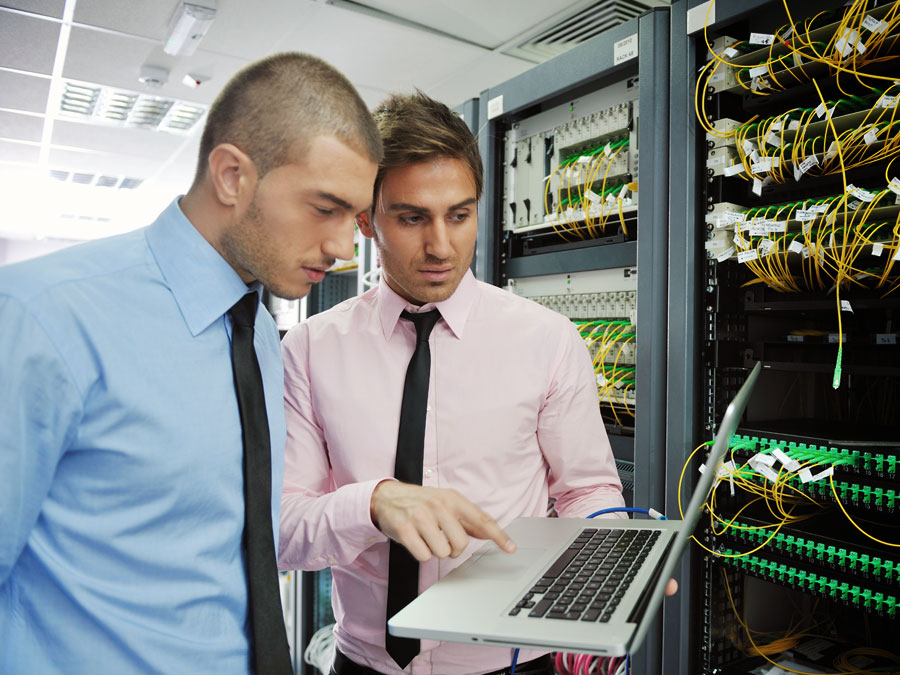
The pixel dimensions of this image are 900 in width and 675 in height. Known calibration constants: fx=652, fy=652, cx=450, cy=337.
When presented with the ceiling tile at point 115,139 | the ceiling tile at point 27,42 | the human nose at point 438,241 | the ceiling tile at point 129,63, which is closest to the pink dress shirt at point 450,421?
the human nose at point 438,241

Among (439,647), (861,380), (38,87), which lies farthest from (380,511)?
(38,87)

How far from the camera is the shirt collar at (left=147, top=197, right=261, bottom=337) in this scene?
2.58 ft

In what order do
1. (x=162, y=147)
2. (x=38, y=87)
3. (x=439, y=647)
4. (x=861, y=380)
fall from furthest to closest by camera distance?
(x=162, y=147), (x=38, y=87), (x=861, y=380), (x=439, y=647)

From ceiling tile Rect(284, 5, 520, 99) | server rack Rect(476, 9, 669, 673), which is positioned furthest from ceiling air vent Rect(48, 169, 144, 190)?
server rack Rect(476, 9, 669, 673)

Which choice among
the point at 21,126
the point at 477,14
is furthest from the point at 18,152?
the point at 477,14

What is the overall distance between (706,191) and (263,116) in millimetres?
989

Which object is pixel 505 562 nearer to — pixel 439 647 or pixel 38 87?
pixel 439 647

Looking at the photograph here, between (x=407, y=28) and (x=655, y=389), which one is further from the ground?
(x=407, y=28)

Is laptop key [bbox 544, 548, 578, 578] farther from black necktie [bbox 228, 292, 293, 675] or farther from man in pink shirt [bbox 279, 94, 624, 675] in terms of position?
black necktie [bbox 228, 292, 293, 675]

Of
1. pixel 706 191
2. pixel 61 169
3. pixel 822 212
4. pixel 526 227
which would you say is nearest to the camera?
pixel 822 212

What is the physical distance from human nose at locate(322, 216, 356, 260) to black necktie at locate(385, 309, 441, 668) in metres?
0.33

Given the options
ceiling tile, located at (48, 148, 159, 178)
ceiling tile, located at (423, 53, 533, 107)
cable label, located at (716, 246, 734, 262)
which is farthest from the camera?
ceiling tile, located at (48, 148, 159, 178)

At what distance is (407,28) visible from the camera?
3.32m

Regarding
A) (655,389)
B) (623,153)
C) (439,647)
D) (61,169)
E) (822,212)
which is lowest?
(439,647)
